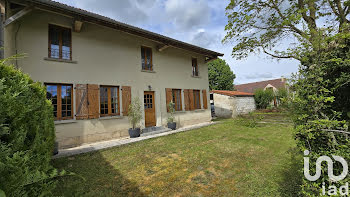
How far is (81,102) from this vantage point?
558cm

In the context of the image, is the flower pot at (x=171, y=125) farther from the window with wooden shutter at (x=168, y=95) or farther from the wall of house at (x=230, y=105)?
the wall of house at (x=230, y=105)

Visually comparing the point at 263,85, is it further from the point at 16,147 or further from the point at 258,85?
the point at 16,147

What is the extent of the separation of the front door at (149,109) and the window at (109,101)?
1.47 m

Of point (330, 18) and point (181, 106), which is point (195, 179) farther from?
point (330, 18)

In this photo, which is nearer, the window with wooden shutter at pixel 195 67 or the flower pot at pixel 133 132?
the flower pot at pixel 133 132

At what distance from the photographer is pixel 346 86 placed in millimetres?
1479

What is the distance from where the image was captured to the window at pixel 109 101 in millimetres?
6219

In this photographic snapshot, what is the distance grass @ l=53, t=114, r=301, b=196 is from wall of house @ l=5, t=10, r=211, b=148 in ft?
5.41

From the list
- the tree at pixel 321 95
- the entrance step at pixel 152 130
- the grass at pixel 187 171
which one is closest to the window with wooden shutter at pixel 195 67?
the entrance step at pixel 152 130

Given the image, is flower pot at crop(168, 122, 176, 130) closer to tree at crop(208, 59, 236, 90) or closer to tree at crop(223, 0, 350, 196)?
tree at crop(223, 0, 350, 196)

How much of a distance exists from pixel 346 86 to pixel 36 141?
3384 millimetres

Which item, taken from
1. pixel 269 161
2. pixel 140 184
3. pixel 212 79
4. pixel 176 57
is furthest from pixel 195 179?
pixel 212 79

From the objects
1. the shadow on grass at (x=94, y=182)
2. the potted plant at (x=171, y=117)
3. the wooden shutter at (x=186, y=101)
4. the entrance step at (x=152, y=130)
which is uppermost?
the wooden shutter at (x=186, y=101)

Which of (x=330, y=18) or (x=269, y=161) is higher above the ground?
(x=330, y=18)
